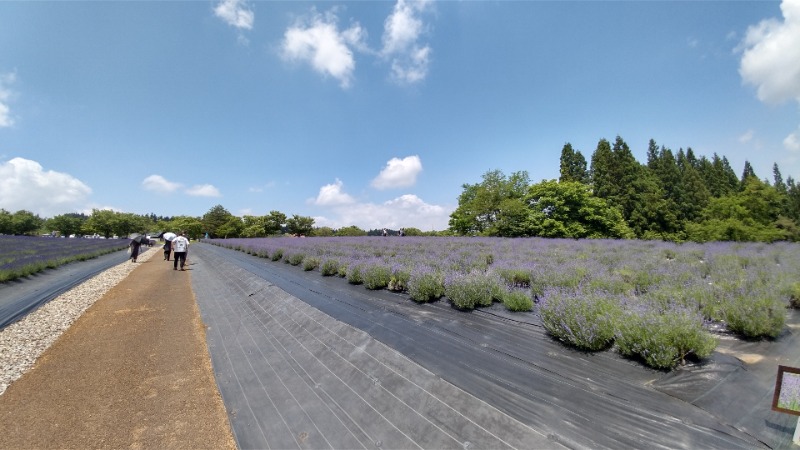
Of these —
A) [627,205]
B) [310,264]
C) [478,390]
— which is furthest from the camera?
[627,205]

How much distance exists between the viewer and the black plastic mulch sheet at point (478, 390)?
2.18 m

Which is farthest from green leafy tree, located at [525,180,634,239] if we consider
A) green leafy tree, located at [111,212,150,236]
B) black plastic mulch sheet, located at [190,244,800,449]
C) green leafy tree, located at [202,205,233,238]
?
green leafy tree, located at [111,212,150,236]

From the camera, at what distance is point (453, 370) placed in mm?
3227

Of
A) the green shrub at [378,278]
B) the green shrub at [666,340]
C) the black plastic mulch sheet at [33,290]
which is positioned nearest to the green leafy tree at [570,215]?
the green shrub at [378,278]

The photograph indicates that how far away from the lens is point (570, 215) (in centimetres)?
3106

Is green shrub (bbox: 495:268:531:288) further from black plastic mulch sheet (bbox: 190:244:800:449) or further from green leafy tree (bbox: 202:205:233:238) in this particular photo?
green leafy tree (bbox: 202:205:233:238)

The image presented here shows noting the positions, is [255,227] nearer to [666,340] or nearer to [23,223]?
[23,223]

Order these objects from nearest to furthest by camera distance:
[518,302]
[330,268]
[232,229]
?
1. [518,302]
2. [330,268]
3. [232,229]

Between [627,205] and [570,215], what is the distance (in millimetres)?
12624

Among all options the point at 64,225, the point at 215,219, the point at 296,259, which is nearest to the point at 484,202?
the point at 296,259

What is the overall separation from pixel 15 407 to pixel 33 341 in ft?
11.1

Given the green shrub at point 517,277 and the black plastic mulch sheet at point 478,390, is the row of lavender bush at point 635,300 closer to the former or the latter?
the green shrub at point 517,277

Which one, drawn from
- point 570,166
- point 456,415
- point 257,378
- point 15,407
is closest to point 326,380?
point 257,378

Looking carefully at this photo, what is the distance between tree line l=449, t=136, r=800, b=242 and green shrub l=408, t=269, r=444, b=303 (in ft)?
93.1
